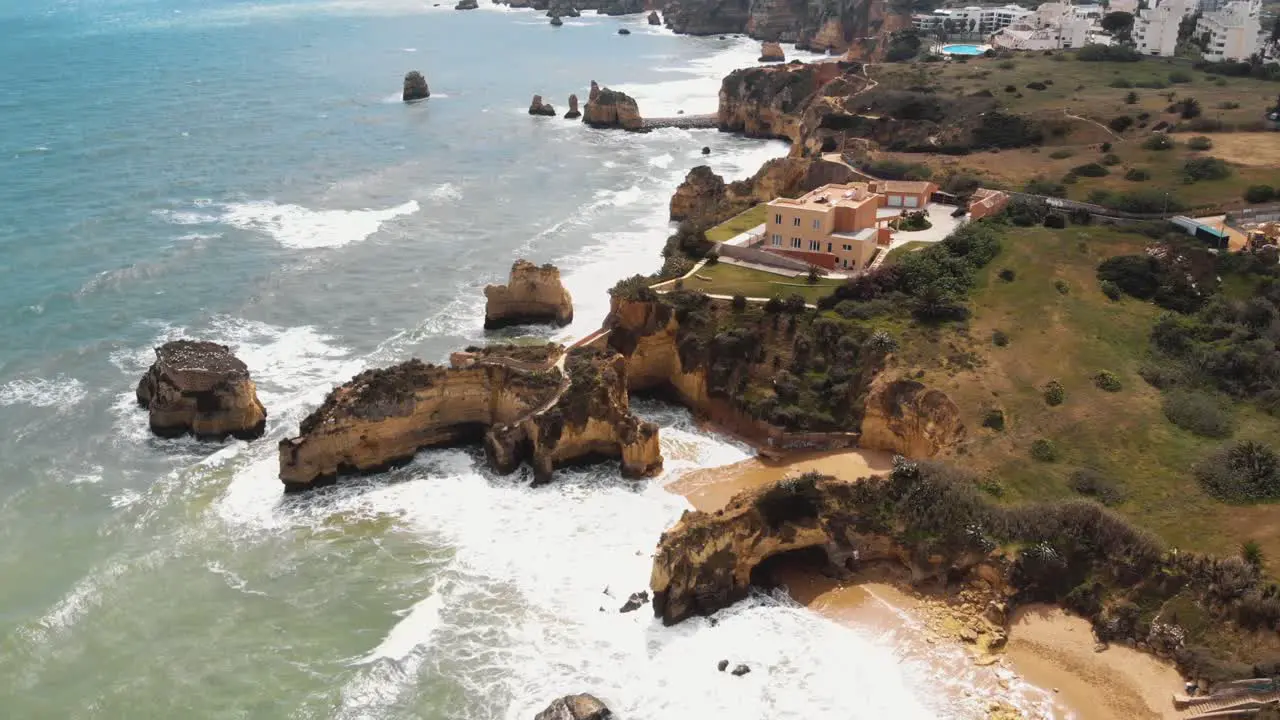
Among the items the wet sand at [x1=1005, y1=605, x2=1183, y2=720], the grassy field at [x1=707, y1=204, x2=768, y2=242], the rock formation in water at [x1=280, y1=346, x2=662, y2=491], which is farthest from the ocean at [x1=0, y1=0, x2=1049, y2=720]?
the grassy field at [x1=707, y1=204, x2=768, y2=242]

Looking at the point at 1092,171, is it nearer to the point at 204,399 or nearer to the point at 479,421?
the point at 479,421

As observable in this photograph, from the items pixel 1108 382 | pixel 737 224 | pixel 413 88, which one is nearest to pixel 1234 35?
pixel 737 224

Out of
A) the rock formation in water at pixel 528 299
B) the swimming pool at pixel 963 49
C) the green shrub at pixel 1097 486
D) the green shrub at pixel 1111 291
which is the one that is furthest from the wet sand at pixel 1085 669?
the swimming pool at pixel 963 49

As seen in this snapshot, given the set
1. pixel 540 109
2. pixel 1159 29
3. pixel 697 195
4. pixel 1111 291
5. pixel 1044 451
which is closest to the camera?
pixel 1044 451

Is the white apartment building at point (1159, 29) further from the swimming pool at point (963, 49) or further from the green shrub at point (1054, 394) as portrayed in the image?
the green shrub at point (1054, 394)

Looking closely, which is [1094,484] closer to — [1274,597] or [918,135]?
[1274,597]

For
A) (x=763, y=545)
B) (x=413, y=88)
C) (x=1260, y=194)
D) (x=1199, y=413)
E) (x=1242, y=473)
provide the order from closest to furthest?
(x=763, y=545), (x=1242, y=473), (x=1199, y=413), (x=1260, y=194), (x=413, y=88)

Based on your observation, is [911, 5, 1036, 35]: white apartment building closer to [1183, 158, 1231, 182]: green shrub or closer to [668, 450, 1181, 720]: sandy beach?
[1183, 158, 1231, 182]: green shrub
